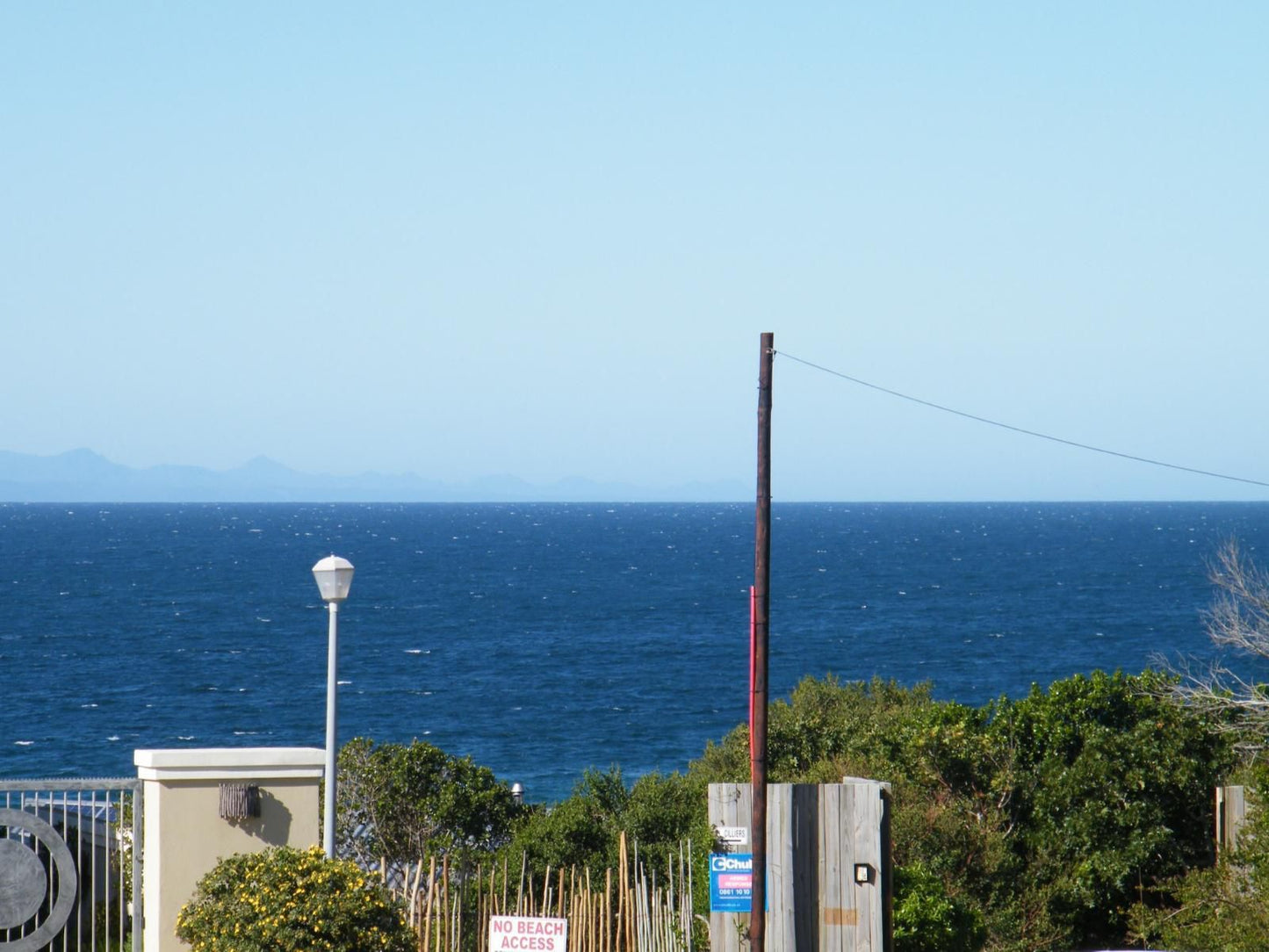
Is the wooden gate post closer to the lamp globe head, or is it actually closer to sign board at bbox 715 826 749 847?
sign board at bbox 715 826 749 847

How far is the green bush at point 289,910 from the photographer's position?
9758 mm

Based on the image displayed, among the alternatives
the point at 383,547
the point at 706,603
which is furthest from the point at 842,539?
the point at 706,603

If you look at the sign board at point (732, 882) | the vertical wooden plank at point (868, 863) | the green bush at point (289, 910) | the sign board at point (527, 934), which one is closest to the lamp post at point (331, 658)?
the green bush at point (289, 910)

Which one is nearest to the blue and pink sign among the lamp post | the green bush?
the green bush

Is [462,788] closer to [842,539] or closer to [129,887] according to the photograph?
[129,887]

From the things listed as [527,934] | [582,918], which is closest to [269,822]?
[527,934]

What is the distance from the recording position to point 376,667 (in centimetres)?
8375

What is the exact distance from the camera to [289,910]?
9.80 m

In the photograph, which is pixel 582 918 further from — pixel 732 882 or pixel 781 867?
pixel 781 867

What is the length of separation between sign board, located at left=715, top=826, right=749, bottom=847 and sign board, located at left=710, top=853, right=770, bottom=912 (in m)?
0.19

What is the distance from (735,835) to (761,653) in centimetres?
181

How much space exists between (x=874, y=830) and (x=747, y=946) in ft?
4.79

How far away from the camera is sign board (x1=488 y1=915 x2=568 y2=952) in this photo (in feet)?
34.8

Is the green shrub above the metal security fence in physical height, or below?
below
